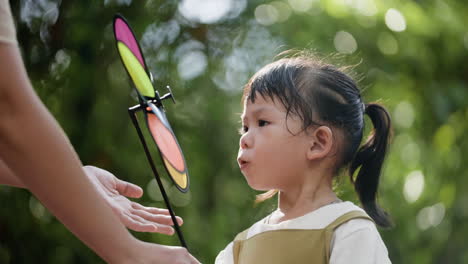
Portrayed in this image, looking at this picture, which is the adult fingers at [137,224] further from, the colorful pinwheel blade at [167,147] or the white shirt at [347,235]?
the white shirt at [347,235]

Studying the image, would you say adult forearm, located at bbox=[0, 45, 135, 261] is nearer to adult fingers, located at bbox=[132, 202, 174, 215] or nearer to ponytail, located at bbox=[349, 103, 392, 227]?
adult fingers, located at bbox=[132, 202, 174, 215]

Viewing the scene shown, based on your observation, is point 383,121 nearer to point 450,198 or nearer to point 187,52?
point 187,52

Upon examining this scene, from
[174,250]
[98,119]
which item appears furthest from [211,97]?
[174,250]

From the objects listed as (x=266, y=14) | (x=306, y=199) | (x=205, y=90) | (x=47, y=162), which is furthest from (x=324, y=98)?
(x=266, y=14)

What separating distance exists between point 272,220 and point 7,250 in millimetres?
1365

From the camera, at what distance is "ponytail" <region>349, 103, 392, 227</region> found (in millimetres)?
1499

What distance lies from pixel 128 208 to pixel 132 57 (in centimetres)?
34

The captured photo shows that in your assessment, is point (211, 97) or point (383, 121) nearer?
point (383, 121)

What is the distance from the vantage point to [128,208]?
1.37 m

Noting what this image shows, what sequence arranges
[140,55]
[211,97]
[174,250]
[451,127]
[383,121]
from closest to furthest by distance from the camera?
[174,250] < [140,55] < [383,121] < [211,97] < [451,127]

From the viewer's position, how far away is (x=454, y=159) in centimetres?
275

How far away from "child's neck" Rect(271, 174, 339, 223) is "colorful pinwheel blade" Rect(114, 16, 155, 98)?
0.37 m

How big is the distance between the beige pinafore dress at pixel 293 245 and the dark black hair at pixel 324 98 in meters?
0.20

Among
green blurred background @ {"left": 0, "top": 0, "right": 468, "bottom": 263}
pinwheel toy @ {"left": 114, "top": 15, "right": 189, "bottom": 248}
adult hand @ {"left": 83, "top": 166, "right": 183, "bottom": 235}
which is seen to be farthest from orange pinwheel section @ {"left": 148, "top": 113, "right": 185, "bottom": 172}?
green blurred background @ {"left": 0, "top": 0, "right": 468, "bottom": 263}
